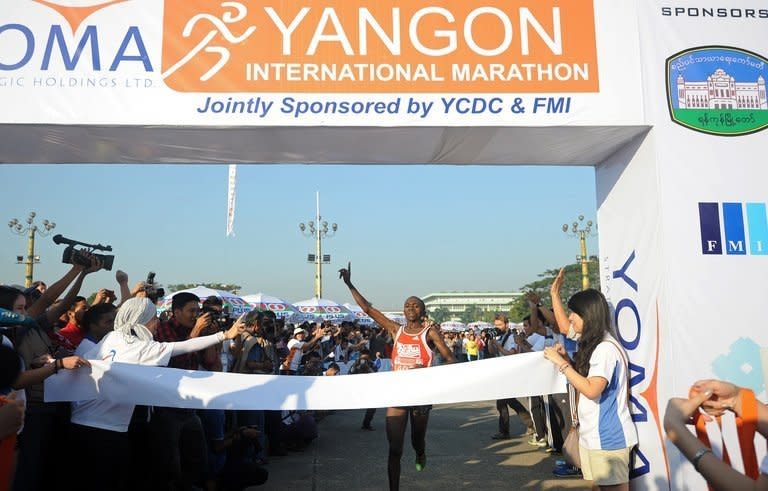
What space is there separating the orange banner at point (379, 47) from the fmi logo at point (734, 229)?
4.63ft

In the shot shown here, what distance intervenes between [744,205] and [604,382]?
6.91 feet

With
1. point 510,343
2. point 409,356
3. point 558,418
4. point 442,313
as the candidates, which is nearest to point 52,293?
point 409,356

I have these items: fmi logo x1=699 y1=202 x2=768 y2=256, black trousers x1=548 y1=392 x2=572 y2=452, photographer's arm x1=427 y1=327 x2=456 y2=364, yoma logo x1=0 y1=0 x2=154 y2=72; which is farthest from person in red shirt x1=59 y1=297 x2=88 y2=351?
black trousers x1=548 y1=392 x2=572 y2=452

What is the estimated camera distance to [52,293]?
14.8 feet

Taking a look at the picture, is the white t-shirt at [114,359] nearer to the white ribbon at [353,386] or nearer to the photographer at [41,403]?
the white ribbon at [353,386]

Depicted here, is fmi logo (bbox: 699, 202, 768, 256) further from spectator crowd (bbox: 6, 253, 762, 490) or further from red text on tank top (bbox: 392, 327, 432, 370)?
red text on tank top (bbox: 392, 327, 432, 370)

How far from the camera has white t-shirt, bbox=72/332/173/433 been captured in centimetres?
400

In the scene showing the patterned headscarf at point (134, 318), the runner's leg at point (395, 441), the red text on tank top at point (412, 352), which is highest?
the patterned headscarf at point (134, 318)

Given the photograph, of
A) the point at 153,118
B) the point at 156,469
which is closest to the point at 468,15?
the point at 153,118

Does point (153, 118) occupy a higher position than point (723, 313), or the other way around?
point (153, 118)

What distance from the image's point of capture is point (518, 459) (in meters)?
7.76

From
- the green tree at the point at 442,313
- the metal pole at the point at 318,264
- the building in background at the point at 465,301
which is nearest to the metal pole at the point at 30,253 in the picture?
the metal pole at the point at 318,264

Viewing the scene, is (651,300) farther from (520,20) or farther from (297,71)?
(297,71)

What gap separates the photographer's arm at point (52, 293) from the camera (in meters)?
4.39
